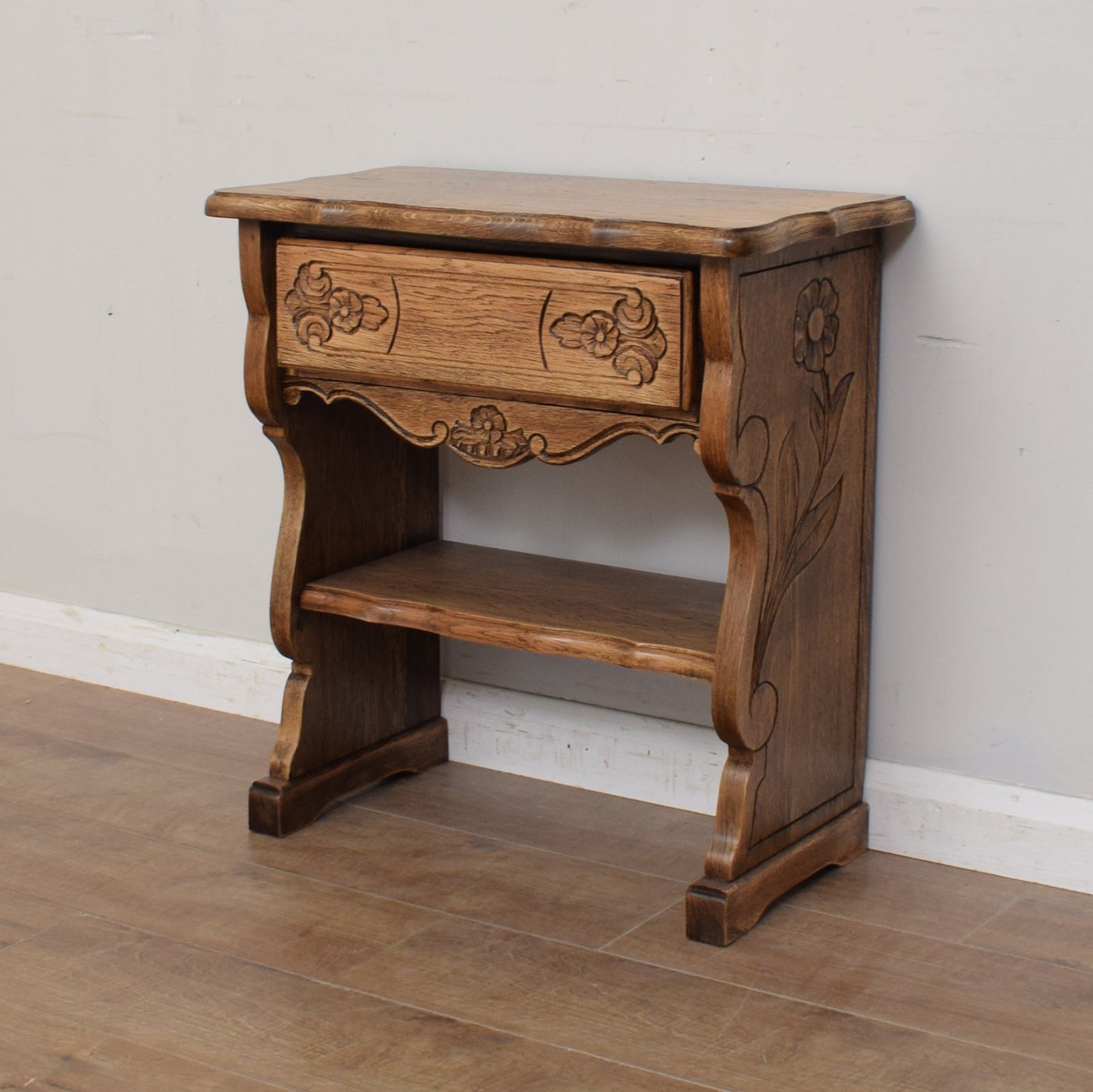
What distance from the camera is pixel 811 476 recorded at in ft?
7.35

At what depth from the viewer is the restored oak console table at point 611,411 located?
206cm

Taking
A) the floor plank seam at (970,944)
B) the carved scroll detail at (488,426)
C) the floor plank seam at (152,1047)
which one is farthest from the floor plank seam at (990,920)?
the floor plank seam at (152,1047)

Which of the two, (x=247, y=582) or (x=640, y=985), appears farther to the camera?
(x=247, y=582)

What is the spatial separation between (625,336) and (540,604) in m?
0.49

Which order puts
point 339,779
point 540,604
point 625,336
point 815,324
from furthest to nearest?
point 339,779, point 540,604, point 815,324, point 625,336

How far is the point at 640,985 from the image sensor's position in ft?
6.86

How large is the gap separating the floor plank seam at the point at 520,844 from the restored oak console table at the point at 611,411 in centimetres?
7

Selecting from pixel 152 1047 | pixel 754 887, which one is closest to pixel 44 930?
pixel 152 1047

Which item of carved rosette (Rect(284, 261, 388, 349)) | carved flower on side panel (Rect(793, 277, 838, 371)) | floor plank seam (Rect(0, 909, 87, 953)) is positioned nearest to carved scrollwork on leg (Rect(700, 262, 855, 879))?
carved flower on side panel (Rect(793, 277, 838, 371))

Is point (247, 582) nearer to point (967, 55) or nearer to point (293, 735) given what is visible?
point (293, 735)

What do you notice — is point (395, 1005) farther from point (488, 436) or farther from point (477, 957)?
point (488, 436)

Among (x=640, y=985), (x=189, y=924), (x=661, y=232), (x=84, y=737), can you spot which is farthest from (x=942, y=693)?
→ (x=84, y=737)

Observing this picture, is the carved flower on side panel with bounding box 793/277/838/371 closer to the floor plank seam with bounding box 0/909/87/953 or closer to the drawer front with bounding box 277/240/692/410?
the drawer front with bounding box 277/240/692/410

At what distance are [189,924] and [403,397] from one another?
0.75 m
